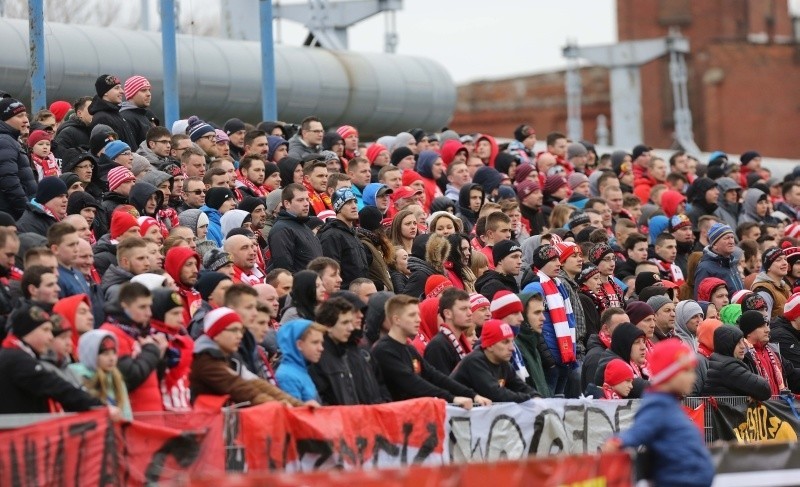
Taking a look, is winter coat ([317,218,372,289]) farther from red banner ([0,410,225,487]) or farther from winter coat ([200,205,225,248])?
red banner ([0,410,225,487])

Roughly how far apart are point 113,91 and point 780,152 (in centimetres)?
5464

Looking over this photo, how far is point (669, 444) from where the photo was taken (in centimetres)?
1182

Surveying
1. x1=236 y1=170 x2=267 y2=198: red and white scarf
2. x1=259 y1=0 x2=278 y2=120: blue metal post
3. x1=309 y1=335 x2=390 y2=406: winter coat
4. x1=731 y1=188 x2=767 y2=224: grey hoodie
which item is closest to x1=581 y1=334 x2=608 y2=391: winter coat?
x1=309 y1=335 x2=390 y2=406: winter coat

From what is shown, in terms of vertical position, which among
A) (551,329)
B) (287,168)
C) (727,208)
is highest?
(287,168)

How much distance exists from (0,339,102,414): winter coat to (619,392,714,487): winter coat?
141 inches

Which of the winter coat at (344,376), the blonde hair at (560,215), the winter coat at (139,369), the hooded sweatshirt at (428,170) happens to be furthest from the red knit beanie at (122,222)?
the blonde hair at (560,215)

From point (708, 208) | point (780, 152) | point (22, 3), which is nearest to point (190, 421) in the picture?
point (708, 208)

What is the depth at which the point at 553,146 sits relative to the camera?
26188 mm

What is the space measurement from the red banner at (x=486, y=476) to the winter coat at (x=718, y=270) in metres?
9.83

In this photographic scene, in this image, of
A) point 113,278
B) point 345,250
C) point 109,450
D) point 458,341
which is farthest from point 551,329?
point 109,450

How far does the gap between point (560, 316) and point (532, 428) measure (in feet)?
9.11

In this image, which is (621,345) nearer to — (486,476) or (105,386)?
(105,386)

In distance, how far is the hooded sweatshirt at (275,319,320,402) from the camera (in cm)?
1406

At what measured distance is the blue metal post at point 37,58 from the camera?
71.4 ft
